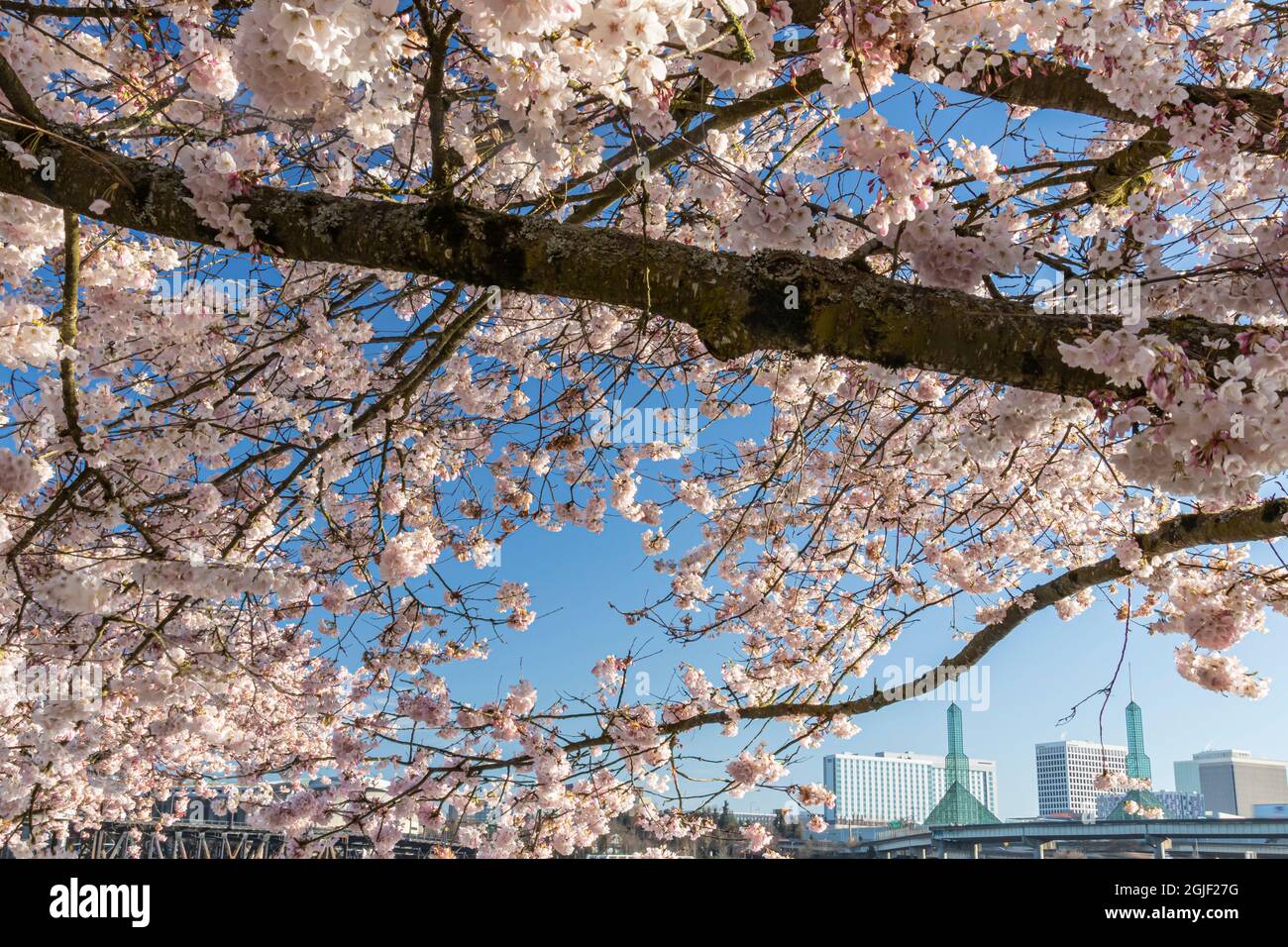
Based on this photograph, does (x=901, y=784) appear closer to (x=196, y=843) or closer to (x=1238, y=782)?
(x=1238, y=782)

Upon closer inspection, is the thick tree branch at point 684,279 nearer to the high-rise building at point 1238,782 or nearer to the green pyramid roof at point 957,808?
the green pyramid roof at point 957,808

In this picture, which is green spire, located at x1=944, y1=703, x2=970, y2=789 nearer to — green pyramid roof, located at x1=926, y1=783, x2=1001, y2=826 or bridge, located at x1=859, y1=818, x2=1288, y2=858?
green pyramid roof, located at x1=926, y1=783, x2=1001, y2=826

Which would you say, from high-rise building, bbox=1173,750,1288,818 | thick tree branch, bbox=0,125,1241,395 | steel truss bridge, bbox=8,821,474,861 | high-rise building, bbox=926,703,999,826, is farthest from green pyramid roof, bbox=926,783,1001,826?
thick tree branch, bbox=0,125,1241,395

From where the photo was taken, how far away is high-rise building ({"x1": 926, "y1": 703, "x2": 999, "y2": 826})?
166ft

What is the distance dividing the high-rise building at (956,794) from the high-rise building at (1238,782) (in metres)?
22.6

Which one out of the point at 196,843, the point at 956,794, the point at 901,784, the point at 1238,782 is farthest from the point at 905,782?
the point at 196,843

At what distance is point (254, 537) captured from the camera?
4.12m

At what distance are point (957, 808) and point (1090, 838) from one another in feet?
78.2

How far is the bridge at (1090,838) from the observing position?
82.3ft

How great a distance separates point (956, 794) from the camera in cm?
5431

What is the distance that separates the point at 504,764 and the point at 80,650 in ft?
9.38
